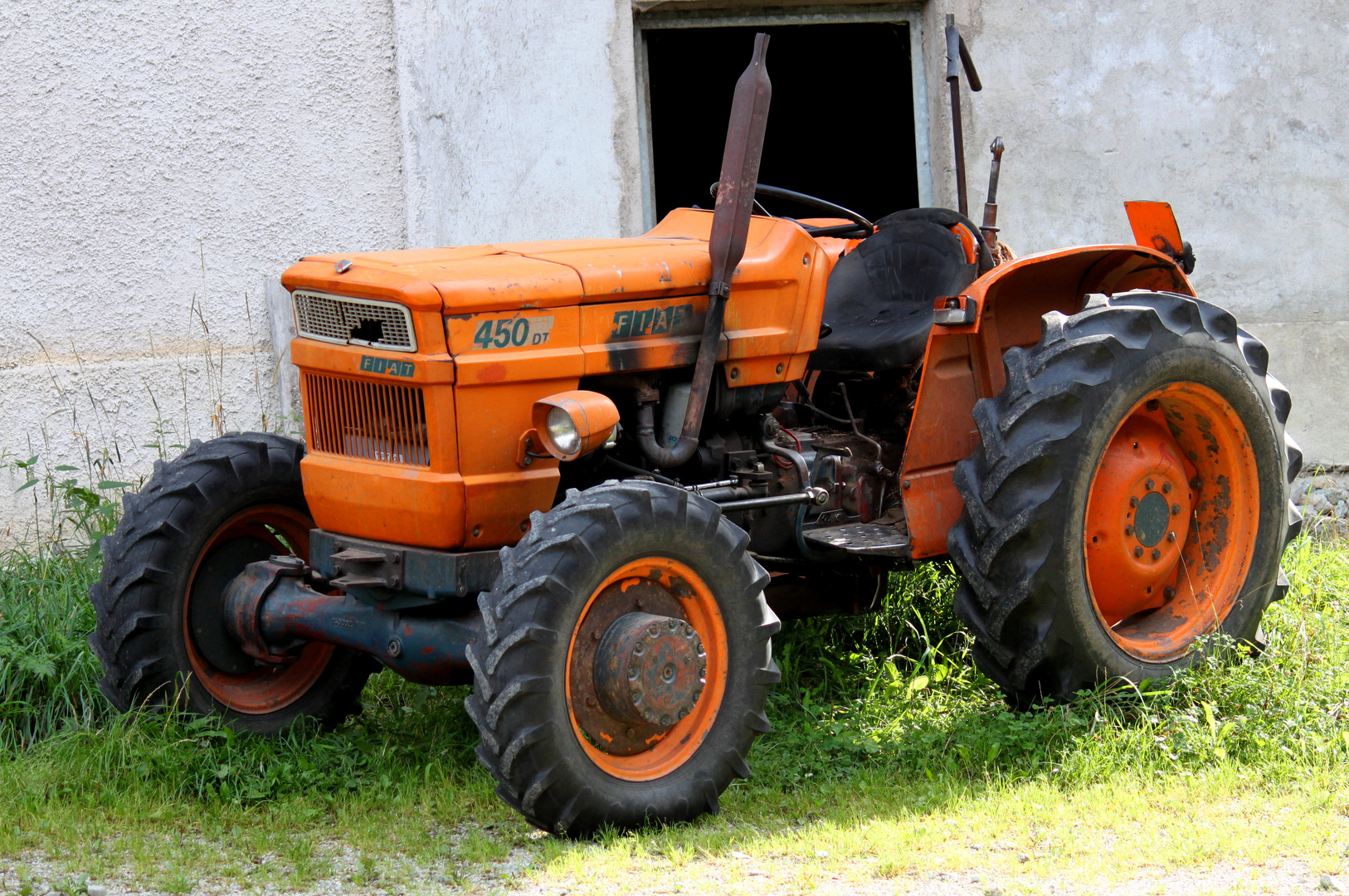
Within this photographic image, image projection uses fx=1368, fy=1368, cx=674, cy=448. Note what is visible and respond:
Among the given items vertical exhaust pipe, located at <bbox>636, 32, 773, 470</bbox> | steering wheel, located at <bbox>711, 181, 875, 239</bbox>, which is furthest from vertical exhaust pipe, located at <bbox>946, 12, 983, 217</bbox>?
vertical exhaust pipe, located at <bbox>636, 32, 773, 470</bbox>

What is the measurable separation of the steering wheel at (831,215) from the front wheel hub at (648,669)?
60.4 inches

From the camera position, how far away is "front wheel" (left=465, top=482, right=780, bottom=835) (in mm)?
3199

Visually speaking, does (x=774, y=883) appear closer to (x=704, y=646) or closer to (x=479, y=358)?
(x=704, y=646)

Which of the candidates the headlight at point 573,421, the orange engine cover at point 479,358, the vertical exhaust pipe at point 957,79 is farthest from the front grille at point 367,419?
the vertical exhaust pipe at point 957,79

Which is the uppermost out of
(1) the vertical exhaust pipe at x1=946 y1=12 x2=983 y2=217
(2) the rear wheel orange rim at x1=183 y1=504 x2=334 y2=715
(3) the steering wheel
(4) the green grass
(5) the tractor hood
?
(1) the vertical exhaust pipe at x1=946 y1=12 x2=983 y2=217

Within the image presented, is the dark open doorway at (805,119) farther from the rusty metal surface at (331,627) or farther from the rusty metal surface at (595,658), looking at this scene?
the rusty metal surface at (595,658)

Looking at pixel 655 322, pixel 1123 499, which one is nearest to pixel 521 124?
pixel 655 322

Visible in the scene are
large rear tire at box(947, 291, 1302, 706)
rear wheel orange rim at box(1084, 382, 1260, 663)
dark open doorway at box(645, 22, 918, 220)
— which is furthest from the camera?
dark open doorway at box(645, 22, 918, 220)

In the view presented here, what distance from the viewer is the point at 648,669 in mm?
3332

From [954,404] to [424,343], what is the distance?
5.49 ft

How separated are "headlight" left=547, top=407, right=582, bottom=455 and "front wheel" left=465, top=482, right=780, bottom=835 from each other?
188 mm

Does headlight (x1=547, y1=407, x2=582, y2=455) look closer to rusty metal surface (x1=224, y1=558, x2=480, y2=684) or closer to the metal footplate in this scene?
rusty metal surface (x1=224, y1=558, x2=480, y2=684)

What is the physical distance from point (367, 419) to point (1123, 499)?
2.18 meters

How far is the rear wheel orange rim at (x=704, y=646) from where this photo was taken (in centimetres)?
339
